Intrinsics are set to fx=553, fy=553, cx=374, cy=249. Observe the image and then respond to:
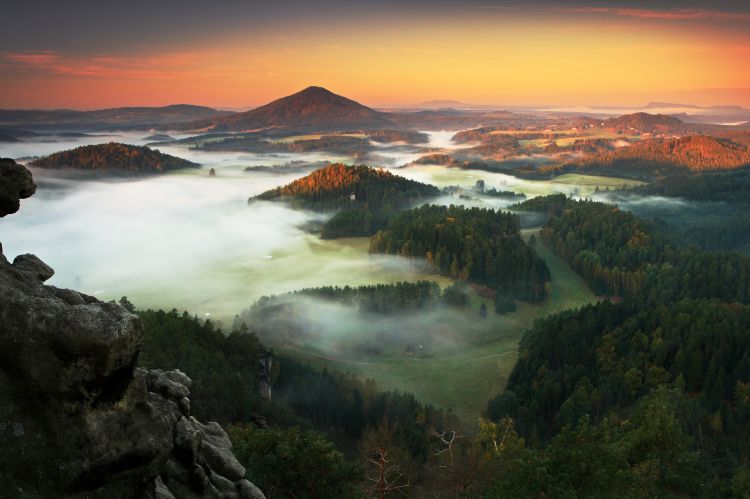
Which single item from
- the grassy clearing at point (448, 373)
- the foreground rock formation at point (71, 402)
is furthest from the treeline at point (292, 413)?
the foreground rock formation at point (71, 402)

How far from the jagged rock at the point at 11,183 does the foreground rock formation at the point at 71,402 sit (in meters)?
3.80

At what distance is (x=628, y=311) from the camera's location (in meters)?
180

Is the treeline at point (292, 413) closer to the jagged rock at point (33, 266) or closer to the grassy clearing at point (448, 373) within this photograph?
the grassy clearing at point (448, 373)

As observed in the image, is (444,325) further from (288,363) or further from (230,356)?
(230,356)

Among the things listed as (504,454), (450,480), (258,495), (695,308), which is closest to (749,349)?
(695,308)

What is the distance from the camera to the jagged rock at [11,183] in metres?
26.8

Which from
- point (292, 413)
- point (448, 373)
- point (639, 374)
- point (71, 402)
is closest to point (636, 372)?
point (639, 374)

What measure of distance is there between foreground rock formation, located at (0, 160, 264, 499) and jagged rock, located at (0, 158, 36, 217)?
3797 mm

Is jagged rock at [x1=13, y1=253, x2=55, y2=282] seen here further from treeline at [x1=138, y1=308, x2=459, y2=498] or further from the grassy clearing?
the grassy clearing

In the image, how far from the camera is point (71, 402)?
2148cm

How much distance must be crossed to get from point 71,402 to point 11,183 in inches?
485

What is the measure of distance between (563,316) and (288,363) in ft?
300

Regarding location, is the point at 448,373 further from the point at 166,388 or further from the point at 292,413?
the point at 166,388

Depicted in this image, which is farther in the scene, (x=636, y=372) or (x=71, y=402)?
(x=636, y=372)
